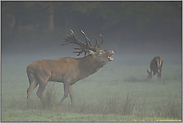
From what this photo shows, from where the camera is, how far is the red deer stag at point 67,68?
5.18 m

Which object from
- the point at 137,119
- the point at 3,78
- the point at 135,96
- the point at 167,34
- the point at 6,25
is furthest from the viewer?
the point at 167,34

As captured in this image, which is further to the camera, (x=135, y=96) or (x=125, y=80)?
(x=125, y=80)

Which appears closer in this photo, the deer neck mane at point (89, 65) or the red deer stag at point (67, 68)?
the red deer stag at point (67, 68)

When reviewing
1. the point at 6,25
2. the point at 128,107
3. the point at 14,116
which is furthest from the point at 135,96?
the point at 6,25

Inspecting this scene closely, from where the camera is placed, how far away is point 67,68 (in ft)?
17.5

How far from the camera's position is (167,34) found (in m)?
11.6

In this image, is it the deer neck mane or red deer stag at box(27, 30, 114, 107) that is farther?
the deer neck mane

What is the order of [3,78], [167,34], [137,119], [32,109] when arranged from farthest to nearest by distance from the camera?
[167,34] < [3,78] < [32,109] < [137,119]

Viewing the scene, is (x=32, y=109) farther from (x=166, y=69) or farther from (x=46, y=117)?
(x=166, y=69)

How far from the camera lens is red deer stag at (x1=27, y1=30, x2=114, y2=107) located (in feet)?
17.0

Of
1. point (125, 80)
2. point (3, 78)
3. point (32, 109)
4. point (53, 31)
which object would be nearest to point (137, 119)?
point (32, 109)

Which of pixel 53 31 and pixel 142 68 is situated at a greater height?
pixel 53 31

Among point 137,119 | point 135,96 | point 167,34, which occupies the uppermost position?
point 167,34

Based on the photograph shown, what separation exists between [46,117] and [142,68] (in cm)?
699
